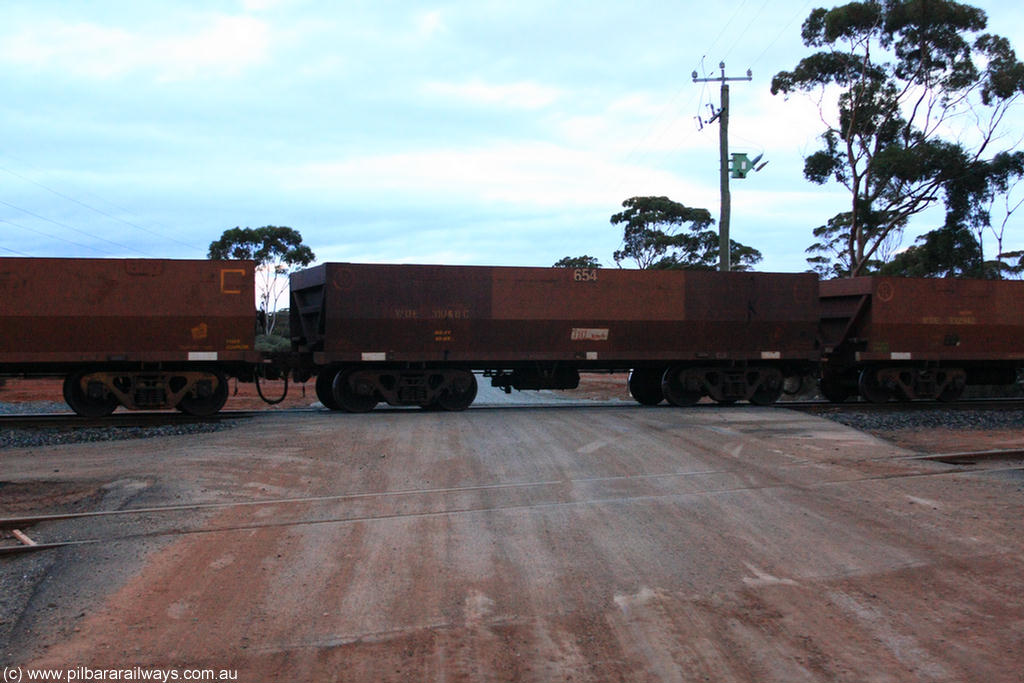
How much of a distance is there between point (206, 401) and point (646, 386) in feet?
30.6

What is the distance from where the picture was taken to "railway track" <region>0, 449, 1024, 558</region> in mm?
6570

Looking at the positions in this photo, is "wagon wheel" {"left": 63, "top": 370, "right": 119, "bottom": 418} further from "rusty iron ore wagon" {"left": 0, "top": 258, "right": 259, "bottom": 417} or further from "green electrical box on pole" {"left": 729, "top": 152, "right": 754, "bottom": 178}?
"green electrical box on pole" {"left": 729, "top": 152, "right": 754, "bottom": 178}

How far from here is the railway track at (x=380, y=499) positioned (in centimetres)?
657

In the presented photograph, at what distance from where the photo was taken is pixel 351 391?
1570cm

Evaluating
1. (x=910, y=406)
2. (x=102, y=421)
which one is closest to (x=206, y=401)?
(x=102, y=421)

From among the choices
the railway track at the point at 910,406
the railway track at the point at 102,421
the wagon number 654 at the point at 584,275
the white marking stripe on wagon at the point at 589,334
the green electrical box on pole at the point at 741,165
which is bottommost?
the railway track at the point at 102,421

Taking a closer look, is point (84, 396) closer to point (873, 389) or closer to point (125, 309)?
point (125, 309)

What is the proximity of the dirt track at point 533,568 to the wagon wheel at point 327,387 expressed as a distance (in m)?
6.08

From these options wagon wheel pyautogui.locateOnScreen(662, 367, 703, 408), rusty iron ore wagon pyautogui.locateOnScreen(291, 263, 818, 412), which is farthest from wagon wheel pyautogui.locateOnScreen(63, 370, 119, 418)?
wagon wheel pyautogui.locateOnScreen(662, 367, 703, 408)

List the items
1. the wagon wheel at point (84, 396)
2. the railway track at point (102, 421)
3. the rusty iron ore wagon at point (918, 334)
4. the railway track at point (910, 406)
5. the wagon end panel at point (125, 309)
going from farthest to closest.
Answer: the rusty iron ore wagon at point (918, 334) < the railway track at point (910, 406) < the wagon wheel at point (84, 396) < the wagon end panel at point (125, 309) < the railway track at point (102, 421)

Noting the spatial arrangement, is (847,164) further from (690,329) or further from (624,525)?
(624,525)

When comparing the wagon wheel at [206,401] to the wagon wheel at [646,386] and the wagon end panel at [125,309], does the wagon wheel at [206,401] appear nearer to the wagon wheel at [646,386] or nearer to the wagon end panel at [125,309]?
the wagon end panel at [125,309]

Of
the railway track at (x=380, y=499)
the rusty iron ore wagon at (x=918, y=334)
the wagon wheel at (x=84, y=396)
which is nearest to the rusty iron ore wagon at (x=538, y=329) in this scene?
the rusty iron ore wagon at (x=918, y=334)

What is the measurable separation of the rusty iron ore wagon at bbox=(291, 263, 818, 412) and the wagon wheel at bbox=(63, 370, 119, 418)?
373cm
